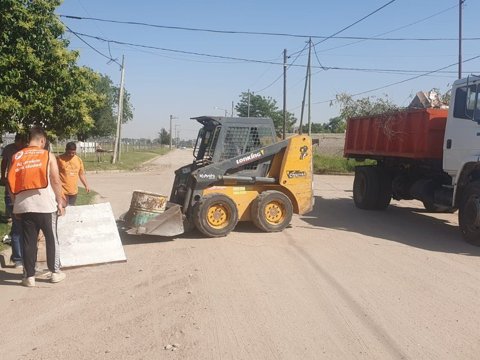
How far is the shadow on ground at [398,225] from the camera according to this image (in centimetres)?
890

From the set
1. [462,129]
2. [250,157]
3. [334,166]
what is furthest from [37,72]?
[334,166]

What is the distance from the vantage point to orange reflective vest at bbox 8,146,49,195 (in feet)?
18.8

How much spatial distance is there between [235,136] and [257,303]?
15.8ft

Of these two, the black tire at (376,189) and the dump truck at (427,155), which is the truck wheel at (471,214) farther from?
the black tire at (376,189)

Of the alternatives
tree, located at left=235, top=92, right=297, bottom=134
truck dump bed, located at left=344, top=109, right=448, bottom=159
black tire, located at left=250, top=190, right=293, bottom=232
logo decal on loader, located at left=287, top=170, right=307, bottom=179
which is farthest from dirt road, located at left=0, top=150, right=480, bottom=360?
tree, located at left=235, top=92, right=297, bottom=134

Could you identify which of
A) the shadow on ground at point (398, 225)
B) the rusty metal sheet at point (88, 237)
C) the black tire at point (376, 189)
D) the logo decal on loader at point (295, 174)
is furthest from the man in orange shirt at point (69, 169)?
the black tire at point (376, 189)

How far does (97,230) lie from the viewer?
7.30m

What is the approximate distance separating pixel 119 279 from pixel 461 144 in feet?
21.7

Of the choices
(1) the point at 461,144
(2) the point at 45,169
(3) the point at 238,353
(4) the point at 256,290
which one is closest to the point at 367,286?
(4) the point at 256,290

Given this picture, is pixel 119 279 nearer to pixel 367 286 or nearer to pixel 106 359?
pixel 106 359

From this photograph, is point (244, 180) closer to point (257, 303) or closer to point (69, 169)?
point (69, 169)

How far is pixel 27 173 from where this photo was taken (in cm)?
574

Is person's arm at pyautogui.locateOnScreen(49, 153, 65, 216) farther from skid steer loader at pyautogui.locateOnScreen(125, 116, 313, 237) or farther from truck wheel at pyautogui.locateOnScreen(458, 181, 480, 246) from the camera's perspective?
truck wheel at pyautogui.locateOnScreen(458, 181, 480, 246)

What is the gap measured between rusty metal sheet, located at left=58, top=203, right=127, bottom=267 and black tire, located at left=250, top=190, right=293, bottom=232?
2945 millimetres
